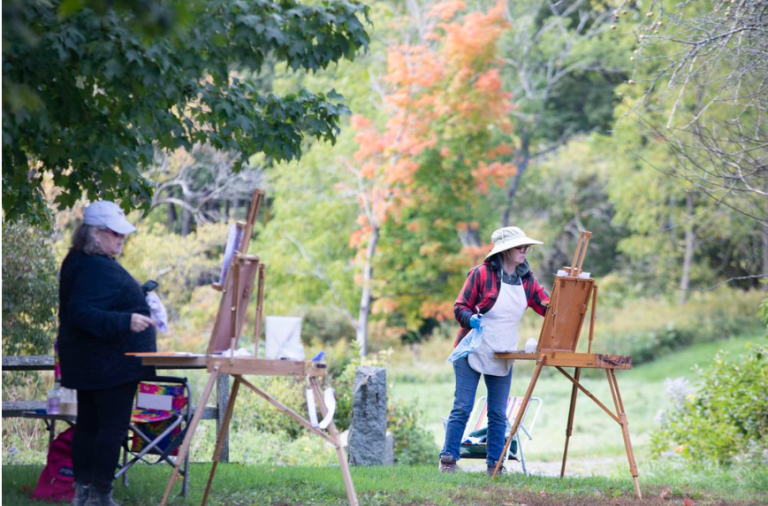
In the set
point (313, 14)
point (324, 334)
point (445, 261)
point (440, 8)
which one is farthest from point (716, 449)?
point (324, 334)

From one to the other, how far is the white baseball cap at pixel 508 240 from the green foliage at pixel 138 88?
1.51 meters

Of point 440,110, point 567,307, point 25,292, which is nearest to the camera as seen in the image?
point 567,307

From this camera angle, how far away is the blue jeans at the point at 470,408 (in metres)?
6.00

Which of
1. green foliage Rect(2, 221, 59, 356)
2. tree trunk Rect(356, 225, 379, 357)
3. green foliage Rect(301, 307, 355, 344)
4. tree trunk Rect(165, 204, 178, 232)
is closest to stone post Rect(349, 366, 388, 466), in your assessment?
green foliage Rect(2, 221, 59, 356)

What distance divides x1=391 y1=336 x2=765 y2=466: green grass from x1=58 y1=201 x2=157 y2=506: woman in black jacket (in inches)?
223

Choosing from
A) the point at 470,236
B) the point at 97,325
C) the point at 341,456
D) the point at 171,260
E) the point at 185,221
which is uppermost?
the point at 470,236

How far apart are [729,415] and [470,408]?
10.7 feet

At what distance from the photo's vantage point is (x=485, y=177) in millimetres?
16562

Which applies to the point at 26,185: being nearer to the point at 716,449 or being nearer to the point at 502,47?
the point at 716,449

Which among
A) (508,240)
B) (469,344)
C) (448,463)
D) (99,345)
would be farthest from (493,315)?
(99,345)

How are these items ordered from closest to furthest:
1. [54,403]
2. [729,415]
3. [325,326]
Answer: [54,403]
[729,415]
[325,326]

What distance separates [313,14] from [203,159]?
1455 cm

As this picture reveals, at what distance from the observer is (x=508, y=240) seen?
19.4 feet

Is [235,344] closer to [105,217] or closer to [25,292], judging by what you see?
[105,217]
